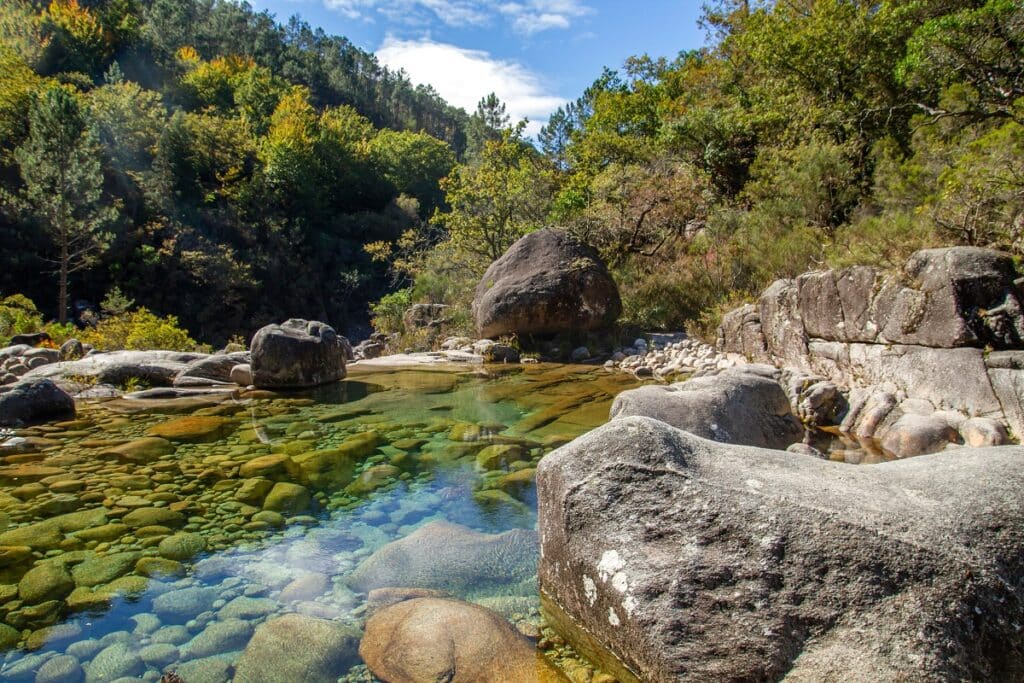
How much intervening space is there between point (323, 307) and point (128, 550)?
32053 millimetres

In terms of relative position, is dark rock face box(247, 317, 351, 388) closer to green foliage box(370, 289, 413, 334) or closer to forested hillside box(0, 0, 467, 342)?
green foliage box(370, 289, 413, 334)

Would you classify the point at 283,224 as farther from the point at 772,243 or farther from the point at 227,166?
the point at 772,243

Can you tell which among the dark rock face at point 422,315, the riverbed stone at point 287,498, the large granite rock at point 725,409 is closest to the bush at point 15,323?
the dark rock face at point 422,315

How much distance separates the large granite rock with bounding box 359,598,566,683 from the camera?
2.38 m

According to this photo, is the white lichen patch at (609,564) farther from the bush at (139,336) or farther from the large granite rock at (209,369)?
the bush at (139,336)

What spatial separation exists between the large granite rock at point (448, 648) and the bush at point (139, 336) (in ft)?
39.4

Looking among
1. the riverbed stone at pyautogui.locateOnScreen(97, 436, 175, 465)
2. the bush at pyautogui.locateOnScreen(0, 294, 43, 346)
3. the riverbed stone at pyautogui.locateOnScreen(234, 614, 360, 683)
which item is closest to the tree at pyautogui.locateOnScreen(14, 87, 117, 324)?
the bush at pyautogui.locateOnScreen(0, 294, 43, 346)

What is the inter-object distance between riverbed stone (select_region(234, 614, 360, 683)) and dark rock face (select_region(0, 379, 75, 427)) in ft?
20.8

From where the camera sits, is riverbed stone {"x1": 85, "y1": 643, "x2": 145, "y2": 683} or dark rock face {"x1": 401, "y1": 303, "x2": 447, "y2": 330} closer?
riverbed stone {"x1": 85, "y1": 643, "x2": 145, "y2": 683}

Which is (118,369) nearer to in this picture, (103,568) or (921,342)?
(103,568)

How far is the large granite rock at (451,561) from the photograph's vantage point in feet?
10.7

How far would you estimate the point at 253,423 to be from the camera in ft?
23.2

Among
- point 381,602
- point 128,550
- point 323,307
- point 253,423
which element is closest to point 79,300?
point 323,307

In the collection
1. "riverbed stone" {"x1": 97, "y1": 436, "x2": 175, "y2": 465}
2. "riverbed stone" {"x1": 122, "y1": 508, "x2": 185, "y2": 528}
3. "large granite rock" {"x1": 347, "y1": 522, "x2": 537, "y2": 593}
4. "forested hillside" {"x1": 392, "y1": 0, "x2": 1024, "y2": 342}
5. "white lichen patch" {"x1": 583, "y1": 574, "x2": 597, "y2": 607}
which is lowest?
"large granite rock" {"x1": 347, "y1": 522, "x2": 537, "y2": 593}
